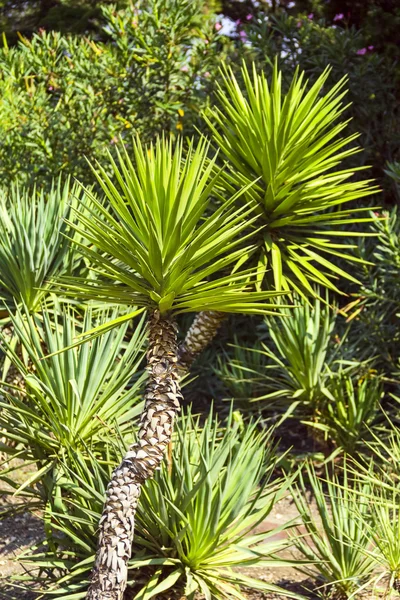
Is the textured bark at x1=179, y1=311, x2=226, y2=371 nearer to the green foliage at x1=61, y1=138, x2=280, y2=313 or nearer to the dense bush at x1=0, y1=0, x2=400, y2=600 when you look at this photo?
the dense bush at x1=0, y1=0, x2=400, y2=600

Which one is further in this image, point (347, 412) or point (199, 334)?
point (347, 412)

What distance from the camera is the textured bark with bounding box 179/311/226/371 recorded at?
132 inches

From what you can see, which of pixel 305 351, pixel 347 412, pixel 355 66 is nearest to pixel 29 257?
pixel 305 351

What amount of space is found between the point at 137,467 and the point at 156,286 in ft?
2.05

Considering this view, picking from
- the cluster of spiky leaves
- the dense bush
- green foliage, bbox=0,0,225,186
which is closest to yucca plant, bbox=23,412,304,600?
the dense bush

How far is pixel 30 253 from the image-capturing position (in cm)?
437

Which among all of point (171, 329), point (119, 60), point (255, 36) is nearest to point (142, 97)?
point (119, 60)

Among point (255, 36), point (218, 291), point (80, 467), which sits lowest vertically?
point (80, 467)

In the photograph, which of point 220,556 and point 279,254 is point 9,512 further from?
point 279,254

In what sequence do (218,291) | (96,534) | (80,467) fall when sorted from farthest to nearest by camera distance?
(80,467) → (96,534) → (218,291)

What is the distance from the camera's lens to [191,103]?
7.29 metres

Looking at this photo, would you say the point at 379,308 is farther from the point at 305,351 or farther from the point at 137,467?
the point at 137,467

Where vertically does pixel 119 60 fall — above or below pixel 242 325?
above

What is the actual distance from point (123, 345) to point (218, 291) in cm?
181
